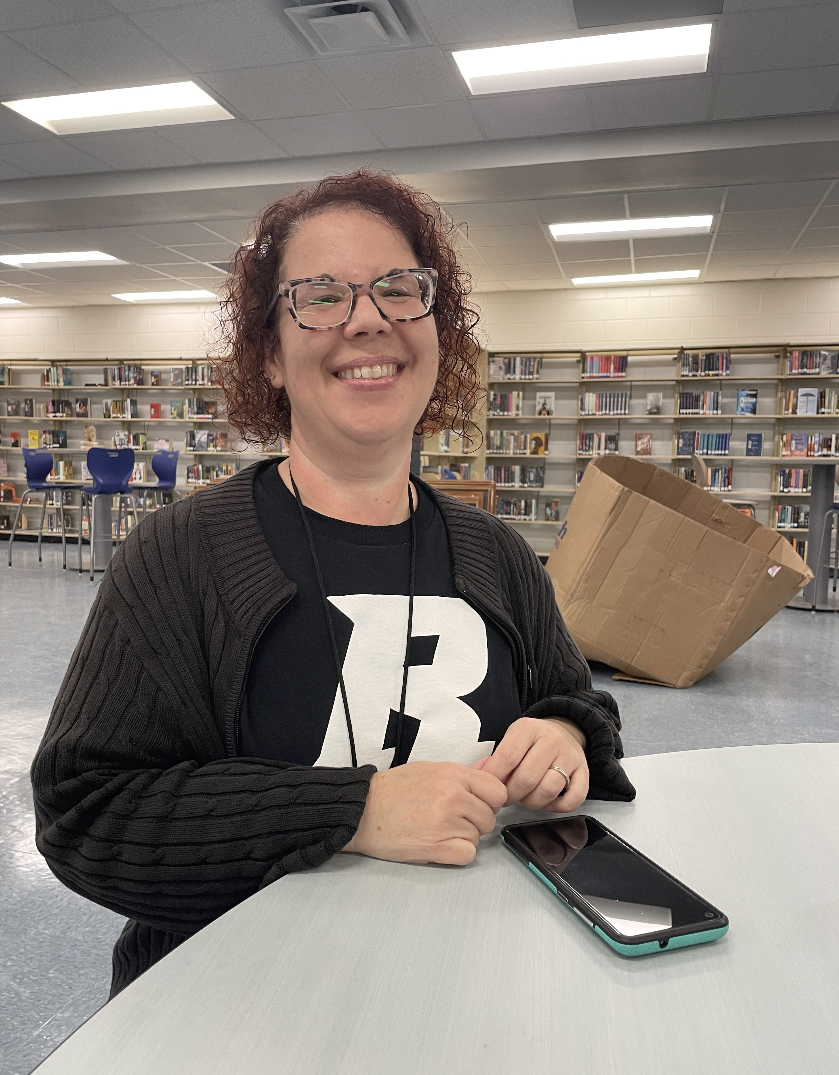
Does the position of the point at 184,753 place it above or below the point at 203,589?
below

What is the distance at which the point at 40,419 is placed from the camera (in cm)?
1044

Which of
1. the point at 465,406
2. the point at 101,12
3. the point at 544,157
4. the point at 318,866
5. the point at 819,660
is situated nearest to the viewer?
the point at 318,866

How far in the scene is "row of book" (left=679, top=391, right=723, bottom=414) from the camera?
819 cm

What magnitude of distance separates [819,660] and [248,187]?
14.7 feet

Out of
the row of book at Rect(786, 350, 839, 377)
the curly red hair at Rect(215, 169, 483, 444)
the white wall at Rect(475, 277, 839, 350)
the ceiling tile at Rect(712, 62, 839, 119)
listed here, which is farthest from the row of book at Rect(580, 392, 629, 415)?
the curly red hair at Rect(215, 169, 483, 444)

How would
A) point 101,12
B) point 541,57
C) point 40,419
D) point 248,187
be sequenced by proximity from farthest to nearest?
point 40,419, point 248,187, point 541,57, point 101,12

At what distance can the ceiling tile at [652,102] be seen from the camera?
4.03 metres

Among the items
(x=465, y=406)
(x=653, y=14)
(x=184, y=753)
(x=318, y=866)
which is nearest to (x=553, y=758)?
(x=318, y=866)

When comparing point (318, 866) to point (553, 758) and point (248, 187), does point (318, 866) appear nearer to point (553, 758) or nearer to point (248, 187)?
point (553, 758)

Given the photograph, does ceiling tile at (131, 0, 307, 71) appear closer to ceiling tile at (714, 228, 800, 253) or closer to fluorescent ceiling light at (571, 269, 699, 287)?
ceiling tile at (714, 228, 800, 253)

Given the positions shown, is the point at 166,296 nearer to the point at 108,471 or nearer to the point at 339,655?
the point at 108,471

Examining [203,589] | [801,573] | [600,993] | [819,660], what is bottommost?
[819,660]

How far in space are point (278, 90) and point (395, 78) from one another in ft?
2.03

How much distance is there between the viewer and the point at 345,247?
0.90 meters
